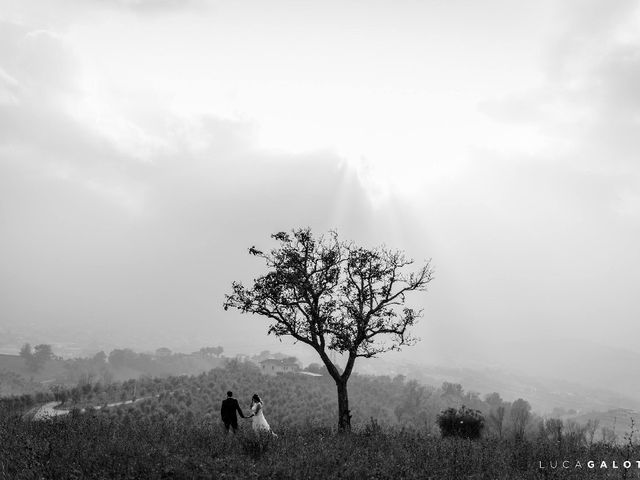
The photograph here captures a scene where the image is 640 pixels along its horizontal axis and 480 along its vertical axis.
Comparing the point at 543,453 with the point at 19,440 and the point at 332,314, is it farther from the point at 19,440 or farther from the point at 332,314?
the point at 19,440

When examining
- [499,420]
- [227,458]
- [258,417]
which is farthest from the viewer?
[499,420]

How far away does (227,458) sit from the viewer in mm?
10594

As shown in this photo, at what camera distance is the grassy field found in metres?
9.45

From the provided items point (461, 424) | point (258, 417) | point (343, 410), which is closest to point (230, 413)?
point (258, 417)

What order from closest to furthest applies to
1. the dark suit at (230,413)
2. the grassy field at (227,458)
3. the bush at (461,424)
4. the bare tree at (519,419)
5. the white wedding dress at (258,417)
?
the grassy field at (227,458) < the white wedding dress at (258,417) < the dark suit at (230,413) < the bare tree at (519,419) < the bush at (461,424)

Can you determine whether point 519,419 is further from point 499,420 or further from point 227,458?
point 227,458

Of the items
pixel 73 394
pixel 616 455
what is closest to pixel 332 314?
pixel 616 455

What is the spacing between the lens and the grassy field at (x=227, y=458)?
9.45 meters

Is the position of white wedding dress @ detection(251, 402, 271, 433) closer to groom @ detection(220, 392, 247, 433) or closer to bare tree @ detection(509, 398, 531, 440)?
groom @ detection(220, 392, 247, 433)

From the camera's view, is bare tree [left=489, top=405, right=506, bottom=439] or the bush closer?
the bush

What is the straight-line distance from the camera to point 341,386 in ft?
75.7

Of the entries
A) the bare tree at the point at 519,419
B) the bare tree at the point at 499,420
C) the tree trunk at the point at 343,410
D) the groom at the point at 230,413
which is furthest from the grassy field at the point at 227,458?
the bare tree at the point at 499,420

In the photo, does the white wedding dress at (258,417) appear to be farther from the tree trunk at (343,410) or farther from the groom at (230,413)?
the tree trunk at (343,410)

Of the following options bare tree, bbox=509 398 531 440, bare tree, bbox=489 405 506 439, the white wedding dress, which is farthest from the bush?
the white wedding dress
